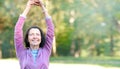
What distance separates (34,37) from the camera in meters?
2.82

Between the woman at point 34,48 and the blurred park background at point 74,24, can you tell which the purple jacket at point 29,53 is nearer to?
the woman at point 34,48

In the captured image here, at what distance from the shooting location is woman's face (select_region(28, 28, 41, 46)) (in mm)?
2818

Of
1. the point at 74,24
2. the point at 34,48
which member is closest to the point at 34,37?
the point at 34,48

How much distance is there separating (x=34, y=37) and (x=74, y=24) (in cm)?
2324

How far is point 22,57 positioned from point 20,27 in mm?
244

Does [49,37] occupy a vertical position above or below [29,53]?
above

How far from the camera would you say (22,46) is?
288cm

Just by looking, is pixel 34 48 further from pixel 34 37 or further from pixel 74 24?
pixel 74 24

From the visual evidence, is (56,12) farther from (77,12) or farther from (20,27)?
(20,27)

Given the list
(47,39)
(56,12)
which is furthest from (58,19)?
(47,39)

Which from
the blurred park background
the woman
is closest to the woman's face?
the woman

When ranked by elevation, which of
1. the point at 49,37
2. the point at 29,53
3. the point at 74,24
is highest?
the point at 74,24

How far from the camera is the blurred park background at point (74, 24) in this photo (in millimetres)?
19517

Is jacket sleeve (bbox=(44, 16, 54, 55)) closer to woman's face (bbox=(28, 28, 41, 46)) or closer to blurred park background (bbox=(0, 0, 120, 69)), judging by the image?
woman's face (bbox=(28, 28, 41, 46))
